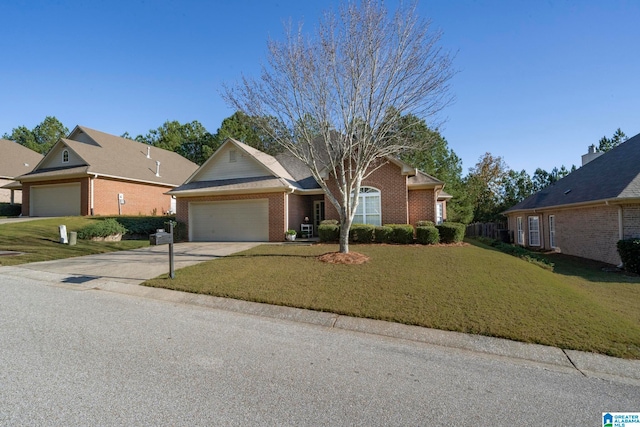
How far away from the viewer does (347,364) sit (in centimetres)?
401

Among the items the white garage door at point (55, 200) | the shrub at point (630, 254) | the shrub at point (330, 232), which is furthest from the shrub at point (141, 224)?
the shrub at point (630, 254)

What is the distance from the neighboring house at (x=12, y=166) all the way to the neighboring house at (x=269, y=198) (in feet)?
61.5

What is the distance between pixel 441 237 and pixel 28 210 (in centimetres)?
2875

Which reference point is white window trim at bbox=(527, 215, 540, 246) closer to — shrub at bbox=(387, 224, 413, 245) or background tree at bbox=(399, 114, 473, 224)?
background tree at bbox=(399, 114, 473, 224)

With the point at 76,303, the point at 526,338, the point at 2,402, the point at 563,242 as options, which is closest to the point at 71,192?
the point at 76,303

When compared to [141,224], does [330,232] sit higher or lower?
lower

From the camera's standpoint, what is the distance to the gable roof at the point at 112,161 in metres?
22.0

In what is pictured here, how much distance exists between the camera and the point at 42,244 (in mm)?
13891

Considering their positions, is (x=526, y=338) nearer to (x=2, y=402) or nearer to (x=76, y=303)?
(x=2, y=402)

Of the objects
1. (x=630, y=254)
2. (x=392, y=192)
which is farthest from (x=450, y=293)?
(x=392, y=192)

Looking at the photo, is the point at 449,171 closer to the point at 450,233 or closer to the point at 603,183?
the point at 603,183

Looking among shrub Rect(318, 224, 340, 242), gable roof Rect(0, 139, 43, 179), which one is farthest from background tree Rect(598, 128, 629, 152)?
gable roof Rect(0, 139, 43, 179)

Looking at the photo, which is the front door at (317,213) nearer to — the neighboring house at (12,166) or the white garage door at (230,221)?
the white garage door at (230,221)

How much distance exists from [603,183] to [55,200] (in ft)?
110
